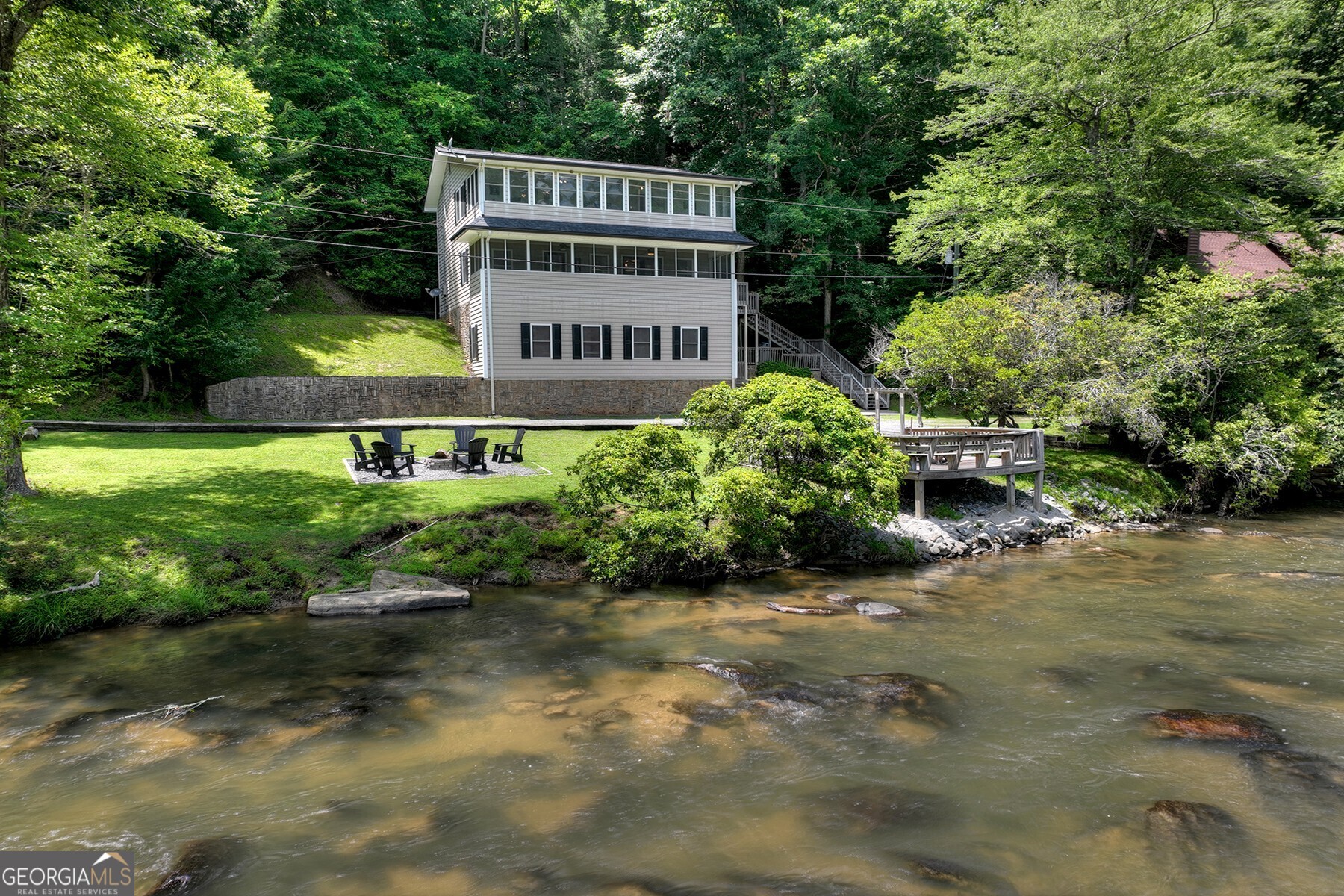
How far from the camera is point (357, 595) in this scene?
11.9 m

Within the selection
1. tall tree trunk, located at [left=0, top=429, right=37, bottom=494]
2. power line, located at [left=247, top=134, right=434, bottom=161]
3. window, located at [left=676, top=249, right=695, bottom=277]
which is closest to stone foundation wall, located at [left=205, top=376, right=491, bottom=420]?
window, located at [left=676, top=249, right=695, bottom=277]

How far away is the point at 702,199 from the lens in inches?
1244

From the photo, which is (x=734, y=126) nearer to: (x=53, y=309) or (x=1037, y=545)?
(x=1037, y=545)

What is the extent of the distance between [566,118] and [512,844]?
136 ft

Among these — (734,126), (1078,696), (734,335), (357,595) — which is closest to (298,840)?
(357,595)

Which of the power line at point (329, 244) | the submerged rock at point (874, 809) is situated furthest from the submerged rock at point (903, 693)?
the power line at point (329, 244)

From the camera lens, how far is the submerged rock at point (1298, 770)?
23.2ft

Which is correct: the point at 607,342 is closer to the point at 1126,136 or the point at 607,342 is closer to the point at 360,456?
the point at 360,456

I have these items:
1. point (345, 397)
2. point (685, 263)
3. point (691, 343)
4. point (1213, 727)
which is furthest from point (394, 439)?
point (685, 263)

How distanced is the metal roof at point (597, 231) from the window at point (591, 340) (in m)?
3.47

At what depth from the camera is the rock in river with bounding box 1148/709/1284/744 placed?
26.3 feet

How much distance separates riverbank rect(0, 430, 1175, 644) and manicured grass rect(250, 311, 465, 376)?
29.2 ft

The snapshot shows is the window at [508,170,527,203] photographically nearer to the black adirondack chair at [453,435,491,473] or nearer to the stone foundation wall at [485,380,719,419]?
the stone foundation wall at [485,380,719,419]

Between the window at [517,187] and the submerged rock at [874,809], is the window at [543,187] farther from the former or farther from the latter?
the submerged rock at [874,809]
